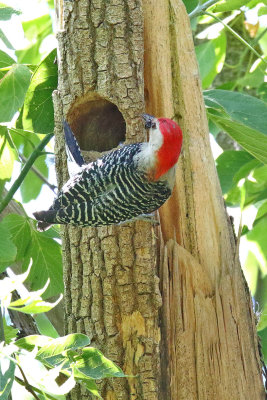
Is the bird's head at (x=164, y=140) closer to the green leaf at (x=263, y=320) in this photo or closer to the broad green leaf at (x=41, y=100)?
the broad green leaf at (x=41, y=100)

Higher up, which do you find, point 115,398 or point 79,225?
point 79,225

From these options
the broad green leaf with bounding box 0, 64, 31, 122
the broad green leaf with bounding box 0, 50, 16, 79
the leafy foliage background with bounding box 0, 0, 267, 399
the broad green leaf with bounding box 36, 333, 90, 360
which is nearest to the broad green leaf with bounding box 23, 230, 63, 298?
the leafy foliage background with bounding box 0, 0, 267, 399

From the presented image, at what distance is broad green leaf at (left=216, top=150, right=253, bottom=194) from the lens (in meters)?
4.10

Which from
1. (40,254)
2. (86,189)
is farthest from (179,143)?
(40,254)

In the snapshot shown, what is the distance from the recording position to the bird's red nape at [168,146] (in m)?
3.08

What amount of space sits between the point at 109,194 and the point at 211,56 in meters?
1.69

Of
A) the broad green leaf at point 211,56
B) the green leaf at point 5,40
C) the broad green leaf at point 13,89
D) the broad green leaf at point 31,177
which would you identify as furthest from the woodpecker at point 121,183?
the broad green leaf at point 211,56

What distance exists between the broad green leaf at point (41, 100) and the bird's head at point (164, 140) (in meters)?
0.63

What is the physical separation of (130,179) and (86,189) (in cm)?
25

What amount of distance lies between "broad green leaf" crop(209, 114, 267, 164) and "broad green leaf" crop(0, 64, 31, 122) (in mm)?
907

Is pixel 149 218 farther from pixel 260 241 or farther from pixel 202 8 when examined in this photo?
pixel 202 8

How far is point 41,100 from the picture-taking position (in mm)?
3625

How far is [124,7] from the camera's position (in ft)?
10.9

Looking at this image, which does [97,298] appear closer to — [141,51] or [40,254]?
[40,254]
